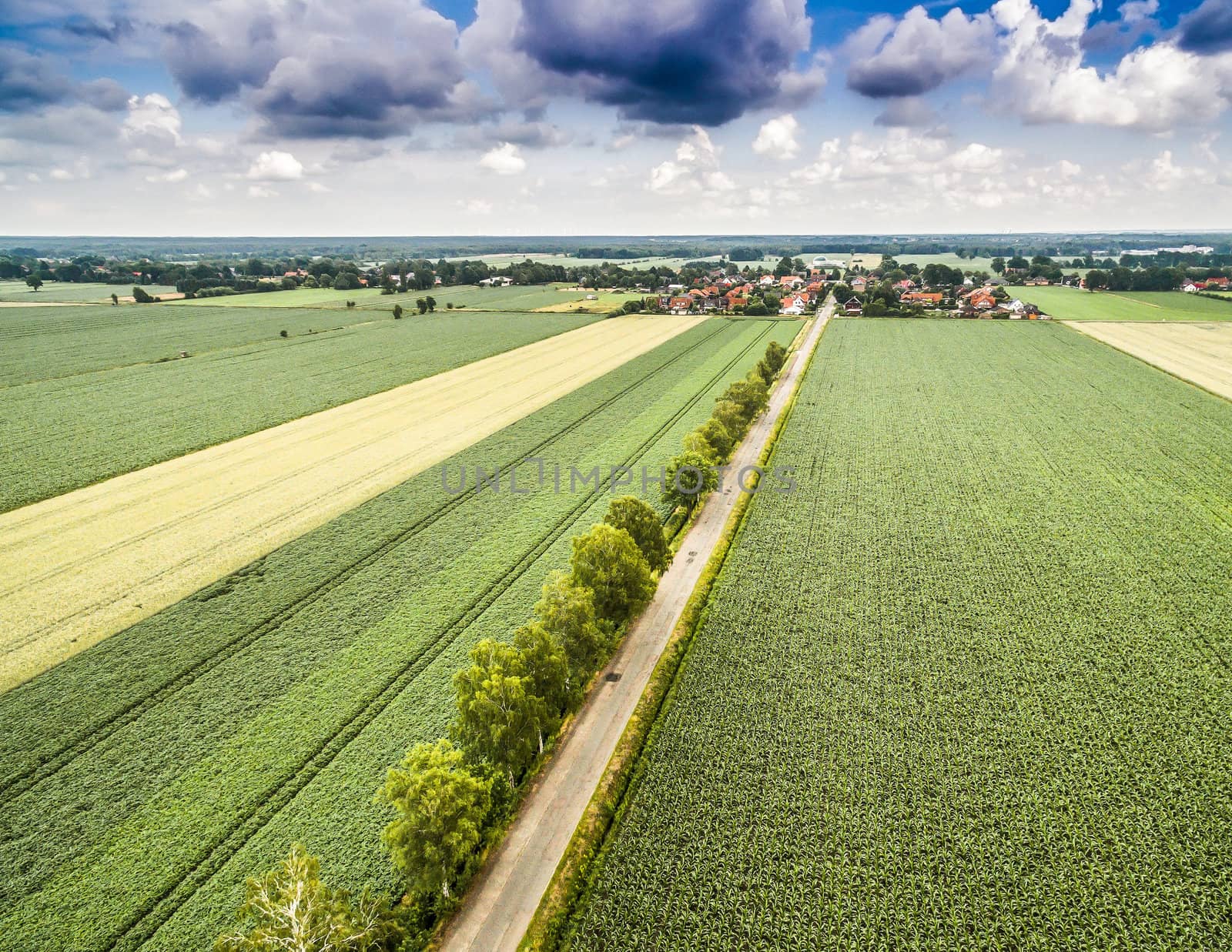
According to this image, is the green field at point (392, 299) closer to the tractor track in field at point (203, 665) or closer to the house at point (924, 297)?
the house at point (924, 297)

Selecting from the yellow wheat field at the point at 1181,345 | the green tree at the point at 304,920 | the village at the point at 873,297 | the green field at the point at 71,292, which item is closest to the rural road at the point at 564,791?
the green tree at the point at 304,920

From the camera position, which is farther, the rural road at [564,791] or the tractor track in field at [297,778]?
the rural road at [564,791]

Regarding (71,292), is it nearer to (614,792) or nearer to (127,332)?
(127,332)

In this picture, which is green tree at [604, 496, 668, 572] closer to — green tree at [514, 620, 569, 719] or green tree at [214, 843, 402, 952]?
green tree at [514, 620, 569, 719]

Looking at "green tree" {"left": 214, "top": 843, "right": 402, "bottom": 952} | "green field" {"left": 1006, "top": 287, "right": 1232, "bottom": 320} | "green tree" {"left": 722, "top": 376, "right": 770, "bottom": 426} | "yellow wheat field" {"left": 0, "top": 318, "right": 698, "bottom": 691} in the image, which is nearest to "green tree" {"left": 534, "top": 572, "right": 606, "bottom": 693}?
"green tree" {"left": 214, "top": 843, "right": 402, "bottom": 952}

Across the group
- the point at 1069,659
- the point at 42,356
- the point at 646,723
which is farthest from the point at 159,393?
the point at 1069,659

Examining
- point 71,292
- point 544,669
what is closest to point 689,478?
point 544,669
